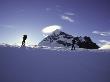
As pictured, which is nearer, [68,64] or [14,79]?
[14,79]

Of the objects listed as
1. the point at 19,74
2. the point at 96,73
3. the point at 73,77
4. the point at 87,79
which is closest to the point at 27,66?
the point at 19,74

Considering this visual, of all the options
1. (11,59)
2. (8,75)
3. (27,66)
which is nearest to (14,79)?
(8,75)

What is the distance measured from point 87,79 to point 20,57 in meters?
5.81

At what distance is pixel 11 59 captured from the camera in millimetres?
13086

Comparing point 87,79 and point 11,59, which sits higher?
point 11,59

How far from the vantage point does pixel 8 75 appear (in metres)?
10.8

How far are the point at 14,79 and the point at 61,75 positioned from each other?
10.6 feet

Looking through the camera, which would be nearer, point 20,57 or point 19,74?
point 19,74

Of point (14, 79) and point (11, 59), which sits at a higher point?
point (11, 59)

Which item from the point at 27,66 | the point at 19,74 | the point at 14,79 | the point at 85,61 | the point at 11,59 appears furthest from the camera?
the point at 85,61

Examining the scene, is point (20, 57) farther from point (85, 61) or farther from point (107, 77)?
point (107, 77)

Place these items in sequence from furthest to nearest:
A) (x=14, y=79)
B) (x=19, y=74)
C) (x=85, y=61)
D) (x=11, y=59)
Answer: (x=85, y=61)
(x=11, y=59)
(x=19, y=74)
(x=14, y=79)

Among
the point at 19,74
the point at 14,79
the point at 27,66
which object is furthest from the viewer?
the point at 27,66

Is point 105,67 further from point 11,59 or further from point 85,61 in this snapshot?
point 11,59
